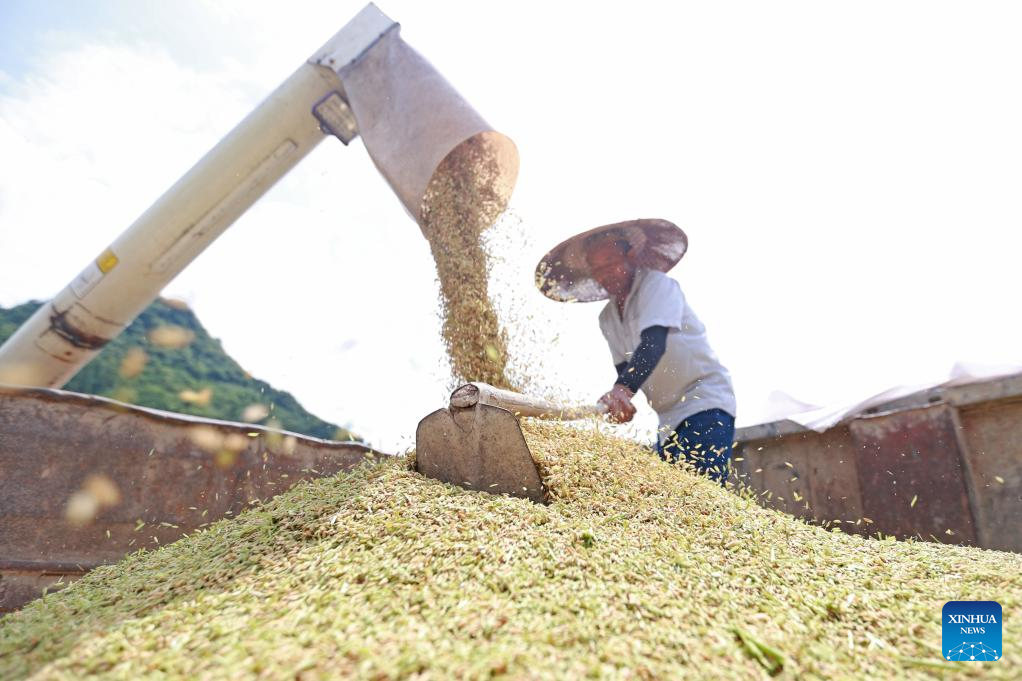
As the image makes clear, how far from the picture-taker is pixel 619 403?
2727 millimetres

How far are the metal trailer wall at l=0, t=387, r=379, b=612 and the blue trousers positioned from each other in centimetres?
→ 199

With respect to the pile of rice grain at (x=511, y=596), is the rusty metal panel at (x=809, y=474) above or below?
above

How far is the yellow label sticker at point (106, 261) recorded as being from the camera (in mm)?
3713

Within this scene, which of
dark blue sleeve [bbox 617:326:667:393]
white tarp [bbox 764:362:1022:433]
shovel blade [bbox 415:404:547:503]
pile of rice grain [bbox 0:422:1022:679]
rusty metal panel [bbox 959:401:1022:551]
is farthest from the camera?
dark blue sleeve [bbox 617:326:667:393]

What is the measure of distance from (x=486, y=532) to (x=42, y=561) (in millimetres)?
1718

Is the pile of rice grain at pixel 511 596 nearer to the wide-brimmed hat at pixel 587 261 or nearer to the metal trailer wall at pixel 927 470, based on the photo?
the metal trailer wall at pixel 927 470

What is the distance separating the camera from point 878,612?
1.32m

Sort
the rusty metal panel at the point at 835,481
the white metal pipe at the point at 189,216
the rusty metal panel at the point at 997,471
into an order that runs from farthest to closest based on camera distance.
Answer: the white metal pipe at the point at 189,216 < the rusty metal panel at the point at 835,481 < the rusty metal panel at the point at 997,471

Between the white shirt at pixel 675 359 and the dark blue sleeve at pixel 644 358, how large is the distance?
44mm

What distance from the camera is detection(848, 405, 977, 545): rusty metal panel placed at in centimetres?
258

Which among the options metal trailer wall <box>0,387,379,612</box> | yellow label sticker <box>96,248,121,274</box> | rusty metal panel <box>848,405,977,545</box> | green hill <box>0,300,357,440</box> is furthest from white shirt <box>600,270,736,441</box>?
green hill <box>0,300,357,440</box>

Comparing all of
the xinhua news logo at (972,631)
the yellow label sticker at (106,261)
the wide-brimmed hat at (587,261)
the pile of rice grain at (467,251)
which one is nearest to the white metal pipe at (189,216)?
the yellow label sticker at (106,261)

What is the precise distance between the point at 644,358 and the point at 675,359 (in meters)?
0.33

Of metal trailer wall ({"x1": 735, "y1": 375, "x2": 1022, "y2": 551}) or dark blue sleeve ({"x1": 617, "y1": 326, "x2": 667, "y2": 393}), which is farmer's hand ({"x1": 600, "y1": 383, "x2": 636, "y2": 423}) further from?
metal trailer wall ({"x1": 735, "y1": 375, "x2": 1022, "y2": 551})
